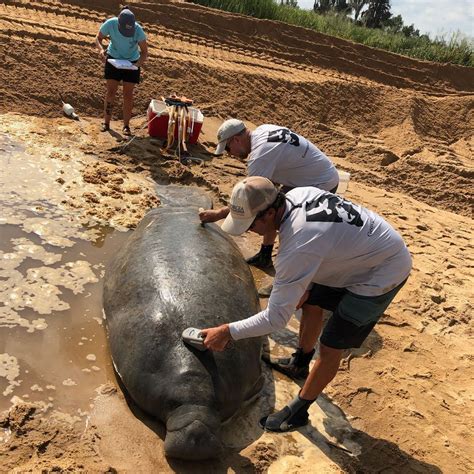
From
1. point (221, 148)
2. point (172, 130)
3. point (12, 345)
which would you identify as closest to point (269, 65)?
point (172, 130)

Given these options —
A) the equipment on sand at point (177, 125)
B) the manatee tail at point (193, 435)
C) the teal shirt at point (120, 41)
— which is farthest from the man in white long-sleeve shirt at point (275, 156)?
the teal shirt at point (120, 41)

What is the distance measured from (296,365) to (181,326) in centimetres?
107

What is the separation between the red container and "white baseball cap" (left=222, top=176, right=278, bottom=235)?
509 cm

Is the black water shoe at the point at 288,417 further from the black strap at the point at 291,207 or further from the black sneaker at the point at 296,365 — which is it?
the black strap at the point at 291,207

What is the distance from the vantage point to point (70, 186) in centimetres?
618

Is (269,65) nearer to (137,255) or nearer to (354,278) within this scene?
(137,255)

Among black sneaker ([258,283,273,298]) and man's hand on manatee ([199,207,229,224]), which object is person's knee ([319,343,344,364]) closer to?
man's hand on manatee ([199,207,229,224])

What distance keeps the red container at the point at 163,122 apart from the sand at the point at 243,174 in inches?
9.1

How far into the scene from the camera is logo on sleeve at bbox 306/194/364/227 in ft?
9.54

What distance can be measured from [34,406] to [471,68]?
14.7 meters

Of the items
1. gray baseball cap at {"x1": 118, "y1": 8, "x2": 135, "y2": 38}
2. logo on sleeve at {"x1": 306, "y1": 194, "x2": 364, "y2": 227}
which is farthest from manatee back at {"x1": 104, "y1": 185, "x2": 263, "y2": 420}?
gray baseball cap at {"x1": 118, "y1": 8, "x2": 135, "y2": 38}

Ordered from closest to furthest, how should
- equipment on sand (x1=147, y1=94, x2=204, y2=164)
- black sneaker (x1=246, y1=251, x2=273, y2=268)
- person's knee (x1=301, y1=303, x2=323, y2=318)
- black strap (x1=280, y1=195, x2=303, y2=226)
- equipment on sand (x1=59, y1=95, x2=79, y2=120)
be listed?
1. black strap (x1=280, y1=195, x2=303, y2=226)
2. person's knee (x1=301, y1=303, x2=323, y2=318)
3. black sneaker (x1=246, y1=251, x2=273, y2=268)
4. equipment on sand (x1=147, y1=94, x2=204, y2=164)
5. equipment on sand (x1=59, y1=95, x2=79, y2=120)

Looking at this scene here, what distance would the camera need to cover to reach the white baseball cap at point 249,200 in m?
2.79

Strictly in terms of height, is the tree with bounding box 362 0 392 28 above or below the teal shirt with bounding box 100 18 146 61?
above
